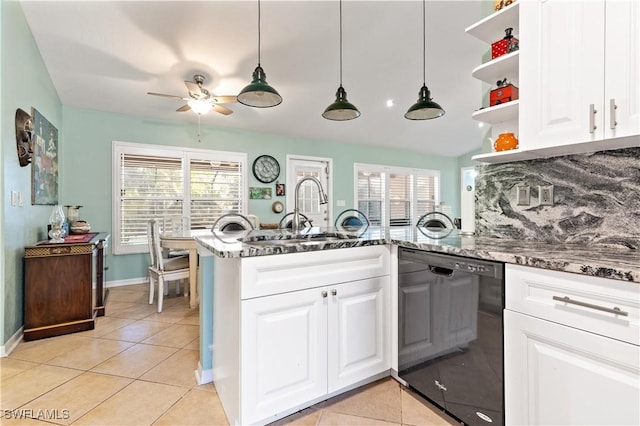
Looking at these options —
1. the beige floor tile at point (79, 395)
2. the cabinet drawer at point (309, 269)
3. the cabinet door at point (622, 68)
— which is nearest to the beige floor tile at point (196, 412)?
the beige floor tile at point (79, 395)

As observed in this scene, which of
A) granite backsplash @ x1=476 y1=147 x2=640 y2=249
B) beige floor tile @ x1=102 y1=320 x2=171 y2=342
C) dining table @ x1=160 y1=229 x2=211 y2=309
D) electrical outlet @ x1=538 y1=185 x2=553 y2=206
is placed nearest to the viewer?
granite backsplash @ x1=476 y1=147 x2=640 y2=249

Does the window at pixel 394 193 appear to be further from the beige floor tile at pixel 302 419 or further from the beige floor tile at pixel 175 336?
the beige floor tile at pixel 302 419

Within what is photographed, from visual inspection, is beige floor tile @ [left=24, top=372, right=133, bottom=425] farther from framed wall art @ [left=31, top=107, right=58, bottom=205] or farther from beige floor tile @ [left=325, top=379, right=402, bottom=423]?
framed wall art @ [left=31, top=107, right=58, bottom=205]

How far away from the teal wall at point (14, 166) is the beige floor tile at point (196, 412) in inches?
63.1

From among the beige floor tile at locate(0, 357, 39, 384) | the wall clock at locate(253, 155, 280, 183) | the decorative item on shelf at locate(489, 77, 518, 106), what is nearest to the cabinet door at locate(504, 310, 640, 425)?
the decorative item on shelf at locate(489, 77, 518, 106)

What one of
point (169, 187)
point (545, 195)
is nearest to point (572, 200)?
point (545, 195)

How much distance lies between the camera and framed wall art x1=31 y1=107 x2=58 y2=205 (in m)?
2.79

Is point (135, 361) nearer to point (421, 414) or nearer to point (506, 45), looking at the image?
point (421, 414)

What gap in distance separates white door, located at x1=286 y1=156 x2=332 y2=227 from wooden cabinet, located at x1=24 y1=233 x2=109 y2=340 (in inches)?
131

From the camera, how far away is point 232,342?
4.66 feet

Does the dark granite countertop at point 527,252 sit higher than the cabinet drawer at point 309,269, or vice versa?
the dark granite countertop at point 527,252

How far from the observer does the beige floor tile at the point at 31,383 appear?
65.2 inches

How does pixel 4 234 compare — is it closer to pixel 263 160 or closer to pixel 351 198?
pixel 263 160

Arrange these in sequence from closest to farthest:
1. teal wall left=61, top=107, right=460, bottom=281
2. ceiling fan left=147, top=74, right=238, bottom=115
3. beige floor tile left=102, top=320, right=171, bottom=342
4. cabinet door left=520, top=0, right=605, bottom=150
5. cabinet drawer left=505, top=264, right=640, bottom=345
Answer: cabinet drawer left=505, top=264, right=640, bottom=345 → cabinet door left=520, top=0, right=605, bottom=150 → beige floor tile left=102, top=320, right=171, bottom=342 → ceiling fan left=147, top=74, right=238, bottom=115 → teal wall left=61, top=107, right=460, bottom=281
